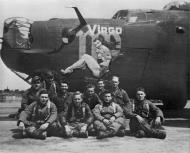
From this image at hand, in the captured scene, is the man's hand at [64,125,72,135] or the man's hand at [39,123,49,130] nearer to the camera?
the man's hand at [39,123,49,130]

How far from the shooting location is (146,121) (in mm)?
7551

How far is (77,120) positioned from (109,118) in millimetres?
722

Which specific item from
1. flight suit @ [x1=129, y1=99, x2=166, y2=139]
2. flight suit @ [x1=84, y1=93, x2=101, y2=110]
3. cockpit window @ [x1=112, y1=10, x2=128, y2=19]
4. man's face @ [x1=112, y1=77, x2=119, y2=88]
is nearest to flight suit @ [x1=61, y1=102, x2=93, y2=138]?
flight suit @ [x1=84, y1=93, x2=101, y2=110]

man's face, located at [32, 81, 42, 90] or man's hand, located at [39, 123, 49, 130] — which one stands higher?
man's face, located at [32, 81, 42, 90]

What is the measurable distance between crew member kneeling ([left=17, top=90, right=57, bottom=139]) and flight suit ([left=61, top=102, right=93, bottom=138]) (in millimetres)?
343

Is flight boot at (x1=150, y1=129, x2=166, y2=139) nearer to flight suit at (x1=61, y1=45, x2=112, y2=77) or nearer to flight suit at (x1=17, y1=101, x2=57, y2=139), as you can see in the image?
flight suit at (x1=17, y1=101, x2=57, y2=139)

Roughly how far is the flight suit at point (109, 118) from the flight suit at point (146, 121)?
32 centimetres

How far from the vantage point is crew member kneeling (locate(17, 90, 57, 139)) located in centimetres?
686

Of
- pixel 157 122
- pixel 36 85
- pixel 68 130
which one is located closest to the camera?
pixel 68 130

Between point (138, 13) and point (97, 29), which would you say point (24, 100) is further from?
point (138, 13)

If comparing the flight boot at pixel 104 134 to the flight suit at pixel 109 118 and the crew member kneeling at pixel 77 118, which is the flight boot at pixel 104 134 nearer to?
the flight suit at pixel 109 118

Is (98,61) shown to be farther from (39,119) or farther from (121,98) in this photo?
(39,119)

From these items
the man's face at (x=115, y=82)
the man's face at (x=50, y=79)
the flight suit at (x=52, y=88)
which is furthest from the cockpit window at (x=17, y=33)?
the man's face at (x=115, y=82)

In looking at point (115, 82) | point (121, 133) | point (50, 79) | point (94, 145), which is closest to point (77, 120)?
point (121, 133)
